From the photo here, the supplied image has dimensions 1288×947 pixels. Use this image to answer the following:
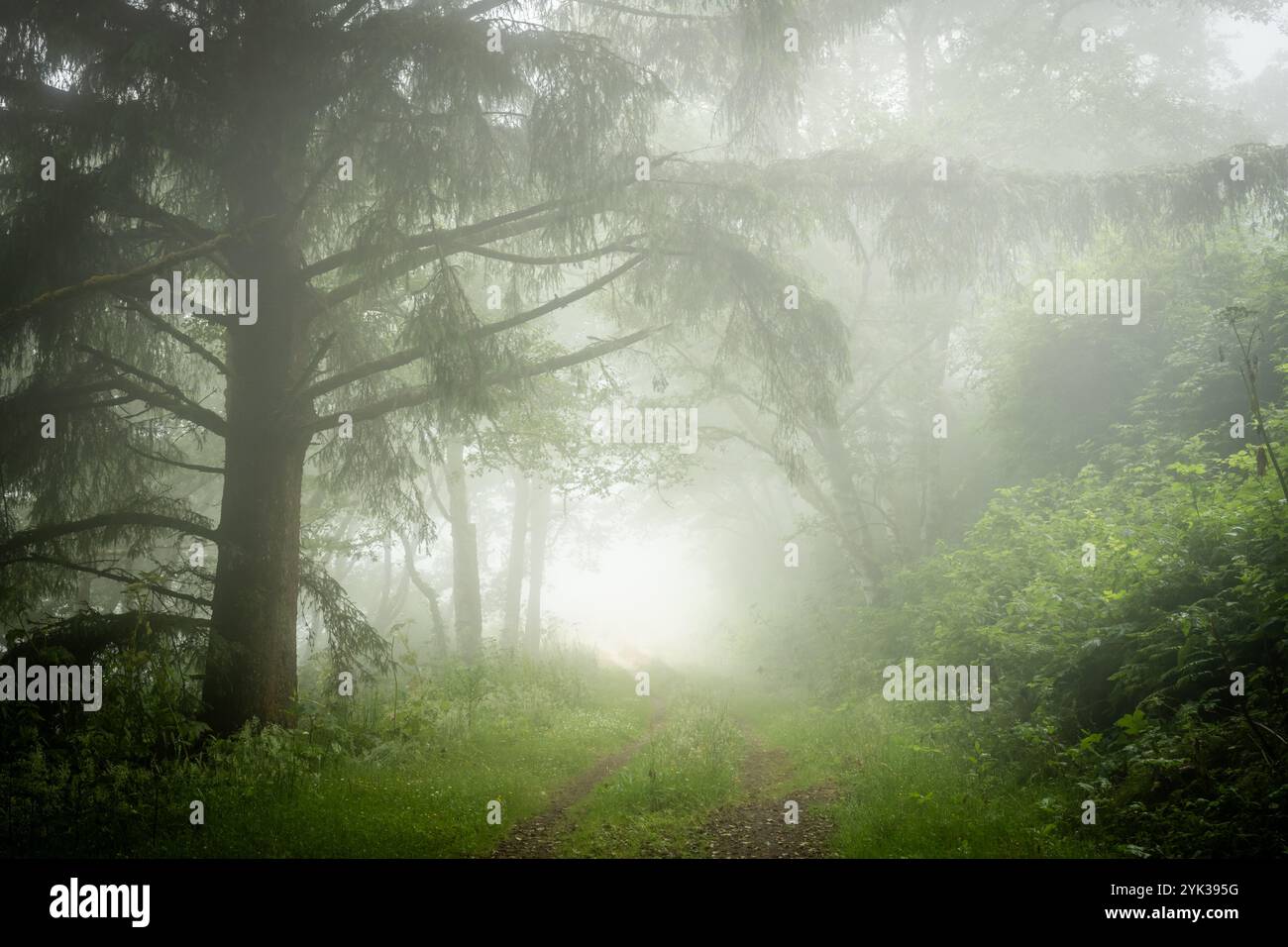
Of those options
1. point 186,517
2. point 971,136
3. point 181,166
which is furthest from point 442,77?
point 971,136

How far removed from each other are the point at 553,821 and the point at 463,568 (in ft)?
43.0

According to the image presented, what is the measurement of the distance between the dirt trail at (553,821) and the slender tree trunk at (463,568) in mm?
9228

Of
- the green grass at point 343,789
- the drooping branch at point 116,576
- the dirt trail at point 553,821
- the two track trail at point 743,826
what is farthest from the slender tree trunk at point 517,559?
the drooping branch at point 116,576

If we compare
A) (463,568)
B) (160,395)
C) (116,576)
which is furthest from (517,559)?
(116,576)

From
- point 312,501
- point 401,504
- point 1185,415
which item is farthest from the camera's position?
point 312,501

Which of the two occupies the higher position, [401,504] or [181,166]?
[181,166]

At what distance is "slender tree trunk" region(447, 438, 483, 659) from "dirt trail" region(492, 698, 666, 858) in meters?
9.23

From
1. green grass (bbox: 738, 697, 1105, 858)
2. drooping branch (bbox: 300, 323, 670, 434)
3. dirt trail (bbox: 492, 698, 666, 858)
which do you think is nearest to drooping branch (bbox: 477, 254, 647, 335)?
drooping branch (bbox: 300, 323, 670, 434)

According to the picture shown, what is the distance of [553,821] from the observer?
6777 mm

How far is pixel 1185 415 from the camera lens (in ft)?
39.2

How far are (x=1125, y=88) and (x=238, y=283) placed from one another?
21.9 m

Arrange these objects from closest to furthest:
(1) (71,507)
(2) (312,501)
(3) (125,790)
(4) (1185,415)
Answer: (3) (125,790) < (1) (71,507) < (4) (1185,415) < (2) (312,501)

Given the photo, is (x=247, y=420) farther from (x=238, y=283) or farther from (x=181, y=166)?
(x=181, y=166)

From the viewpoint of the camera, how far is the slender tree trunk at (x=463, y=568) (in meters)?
18.1
